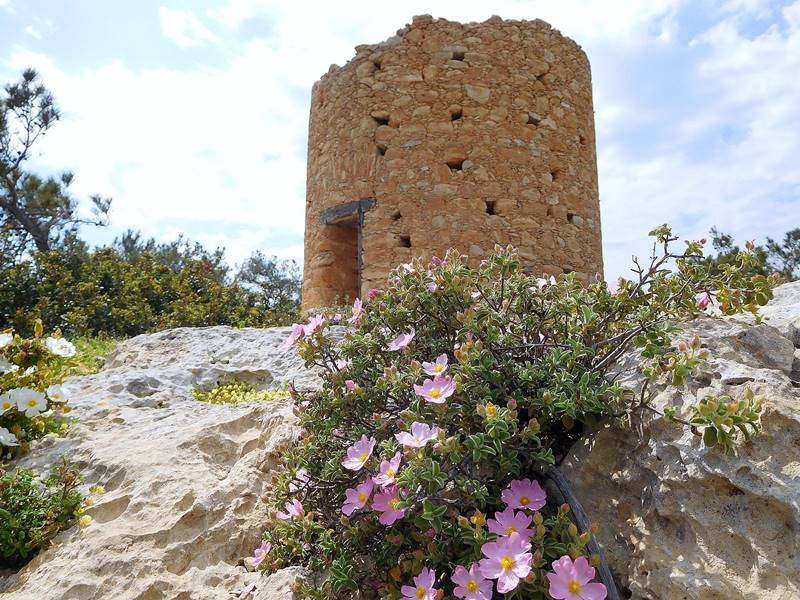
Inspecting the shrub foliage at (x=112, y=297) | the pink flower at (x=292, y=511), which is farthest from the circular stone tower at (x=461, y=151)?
the pink flower at (x=292, y=511)

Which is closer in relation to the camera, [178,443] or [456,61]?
[178,443]

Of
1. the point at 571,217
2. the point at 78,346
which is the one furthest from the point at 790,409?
the point at 78,346

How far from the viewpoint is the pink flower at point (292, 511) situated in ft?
5.66

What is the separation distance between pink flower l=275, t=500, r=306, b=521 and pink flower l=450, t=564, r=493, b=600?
0.58 metres

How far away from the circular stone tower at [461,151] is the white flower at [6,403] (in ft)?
13.2

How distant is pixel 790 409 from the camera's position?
137 centimetres

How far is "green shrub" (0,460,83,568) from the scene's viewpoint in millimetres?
2094

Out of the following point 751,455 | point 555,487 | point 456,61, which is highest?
point 456,61

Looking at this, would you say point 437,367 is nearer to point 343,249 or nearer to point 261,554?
point 261,554

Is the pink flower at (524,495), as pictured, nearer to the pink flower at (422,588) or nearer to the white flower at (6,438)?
the pink flower at (422,588)

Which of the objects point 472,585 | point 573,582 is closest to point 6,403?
point 472,585

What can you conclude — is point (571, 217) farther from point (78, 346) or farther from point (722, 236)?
point (722, 236)

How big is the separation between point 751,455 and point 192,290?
9805 mm

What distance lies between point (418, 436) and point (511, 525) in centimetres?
29
